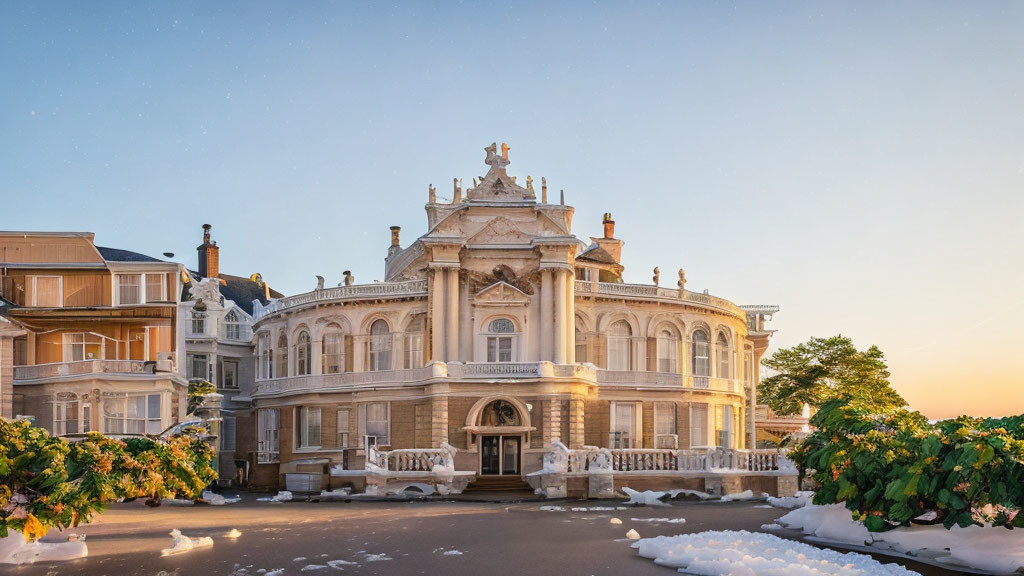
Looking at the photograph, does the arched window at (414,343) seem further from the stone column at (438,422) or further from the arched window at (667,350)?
the arched window at (667,350)

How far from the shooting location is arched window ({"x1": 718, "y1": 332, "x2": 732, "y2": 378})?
58.1m

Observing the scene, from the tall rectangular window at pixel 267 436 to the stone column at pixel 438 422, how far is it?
11793 mm

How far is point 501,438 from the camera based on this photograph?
47969 mm

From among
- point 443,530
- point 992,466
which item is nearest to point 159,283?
point 443,530

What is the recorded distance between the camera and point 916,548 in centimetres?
2114

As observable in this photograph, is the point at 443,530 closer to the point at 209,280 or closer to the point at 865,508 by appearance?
the point at 865,508

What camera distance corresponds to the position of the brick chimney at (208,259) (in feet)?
222

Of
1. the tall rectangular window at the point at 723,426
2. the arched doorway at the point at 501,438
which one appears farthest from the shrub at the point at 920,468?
the tall rectangular window at the point at 723,426

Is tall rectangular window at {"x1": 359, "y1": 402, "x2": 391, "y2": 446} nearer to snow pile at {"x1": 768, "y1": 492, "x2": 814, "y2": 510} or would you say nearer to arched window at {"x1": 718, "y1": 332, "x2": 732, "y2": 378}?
arched window at {"x1": 718, "y1": 332, "x2": 732, "y2": 378}

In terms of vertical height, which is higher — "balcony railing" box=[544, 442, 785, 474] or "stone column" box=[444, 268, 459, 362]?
"stone column" box=[444, 268, 459, 362]

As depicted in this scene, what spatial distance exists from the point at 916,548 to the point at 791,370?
48547mm

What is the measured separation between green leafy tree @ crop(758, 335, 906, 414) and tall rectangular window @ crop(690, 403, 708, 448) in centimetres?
Result: 1137

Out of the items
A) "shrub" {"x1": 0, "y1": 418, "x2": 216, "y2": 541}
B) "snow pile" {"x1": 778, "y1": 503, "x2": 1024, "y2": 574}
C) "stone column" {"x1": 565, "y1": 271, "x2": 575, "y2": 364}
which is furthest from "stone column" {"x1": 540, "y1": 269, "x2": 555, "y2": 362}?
"shrub" {"x1": 0, "y1": 418, "x2": 216, "y2": 541}

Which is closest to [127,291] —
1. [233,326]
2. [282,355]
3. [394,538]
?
[282,355]
